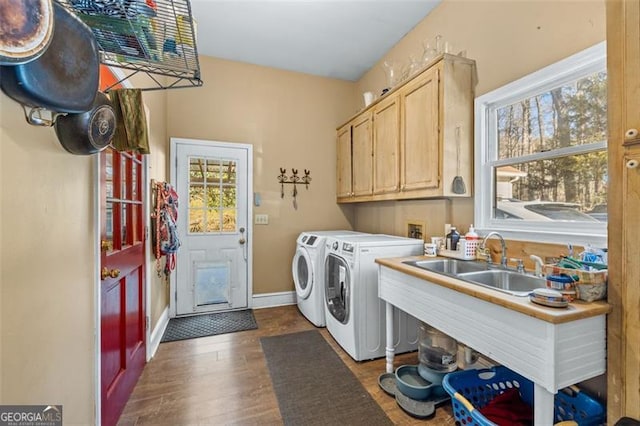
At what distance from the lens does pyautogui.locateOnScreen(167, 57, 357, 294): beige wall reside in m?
3.28

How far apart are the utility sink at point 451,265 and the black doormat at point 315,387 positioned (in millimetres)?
955

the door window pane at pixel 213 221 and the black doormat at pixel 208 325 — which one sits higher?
the door window pane at pixel 213 221

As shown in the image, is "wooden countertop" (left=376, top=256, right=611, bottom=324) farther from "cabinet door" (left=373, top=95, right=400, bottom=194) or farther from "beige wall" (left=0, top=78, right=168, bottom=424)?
"beige wall" (left=0, top=78, right=168, bottom=424)

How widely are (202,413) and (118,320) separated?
77cm

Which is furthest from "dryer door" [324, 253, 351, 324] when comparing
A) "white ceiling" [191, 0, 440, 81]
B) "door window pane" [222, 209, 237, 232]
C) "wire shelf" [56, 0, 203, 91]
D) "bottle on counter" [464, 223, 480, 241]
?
"white ceiling" [191, 0, 440, 81]

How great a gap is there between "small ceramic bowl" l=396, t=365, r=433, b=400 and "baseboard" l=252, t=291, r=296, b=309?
6.31 feet

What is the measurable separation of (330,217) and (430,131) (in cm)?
196

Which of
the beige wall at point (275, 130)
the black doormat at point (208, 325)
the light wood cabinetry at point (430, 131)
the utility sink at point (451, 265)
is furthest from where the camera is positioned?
the beige wall at point (275, 130)

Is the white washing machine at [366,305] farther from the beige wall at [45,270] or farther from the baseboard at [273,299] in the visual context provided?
the beige wall at [45,270]

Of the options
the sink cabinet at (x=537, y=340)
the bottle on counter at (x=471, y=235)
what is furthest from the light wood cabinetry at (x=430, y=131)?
the sink cabinet at (x=537, y=340)

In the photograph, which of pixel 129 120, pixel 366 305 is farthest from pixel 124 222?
pixel 366 305

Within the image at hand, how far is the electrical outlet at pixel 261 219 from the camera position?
348cm

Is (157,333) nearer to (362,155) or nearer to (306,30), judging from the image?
(362,155)

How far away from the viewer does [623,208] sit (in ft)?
3.46
